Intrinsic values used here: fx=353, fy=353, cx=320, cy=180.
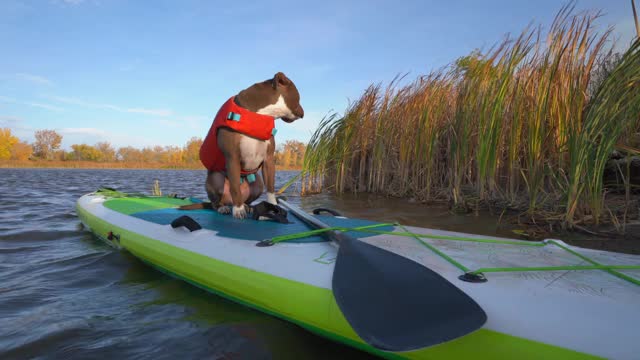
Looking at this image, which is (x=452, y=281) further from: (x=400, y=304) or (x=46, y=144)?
(x=46, y=144)

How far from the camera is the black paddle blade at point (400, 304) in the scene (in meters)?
1.05

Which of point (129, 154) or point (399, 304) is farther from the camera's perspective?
point (129, 154)

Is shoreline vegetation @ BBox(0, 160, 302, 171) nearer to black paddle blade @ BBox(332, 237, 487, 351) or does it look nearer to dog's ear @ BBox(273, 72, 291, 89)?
dog's ear @ BBox(273, 72, 291, 89)

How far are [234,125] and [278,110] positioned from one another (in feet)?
1.27

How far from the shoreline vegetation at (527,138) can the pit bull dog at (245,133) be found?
81.8 inches

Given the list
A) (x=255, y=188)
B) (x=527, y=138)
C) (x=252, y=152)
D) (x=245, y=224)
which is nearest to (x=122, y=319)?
(x=245, y=224)

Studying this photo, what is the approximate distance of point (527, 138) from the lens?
11.5 feet

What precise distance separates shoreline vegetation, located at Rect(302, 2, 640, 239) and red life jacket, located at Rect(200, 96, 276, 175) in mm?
Result: 2198

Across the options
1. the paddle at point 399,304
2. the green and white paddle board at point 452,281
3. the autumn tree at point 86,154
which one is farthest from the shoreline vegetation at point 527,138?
the autumn tree at point 86,154

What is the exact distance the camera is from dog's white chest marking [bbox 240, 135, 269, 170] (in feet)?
9.28

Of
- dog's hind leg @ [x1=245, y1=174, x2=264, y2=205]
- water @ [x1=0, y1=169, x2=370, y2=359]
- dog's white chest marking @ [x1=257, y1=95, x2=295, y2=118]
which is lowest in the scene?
water @ [x1=0, y1=169, x2=370, y2=359]

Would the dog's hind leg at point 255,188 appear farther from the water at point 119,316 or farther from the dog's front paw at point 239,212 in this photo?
the water at point 119,316

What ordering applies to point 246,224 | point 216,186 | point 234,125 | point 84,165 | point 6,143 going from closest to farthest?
point 246,224, point 234,125, point 216,186, point 6,143, point 84,165

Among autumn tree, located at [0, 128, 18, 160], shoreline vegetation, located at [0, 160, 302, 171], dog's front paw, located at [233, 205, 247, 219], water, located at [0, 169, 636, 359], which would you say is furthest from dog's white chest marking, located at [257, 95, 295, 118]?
autumn tree, located at [0, 128, 18, 160]
